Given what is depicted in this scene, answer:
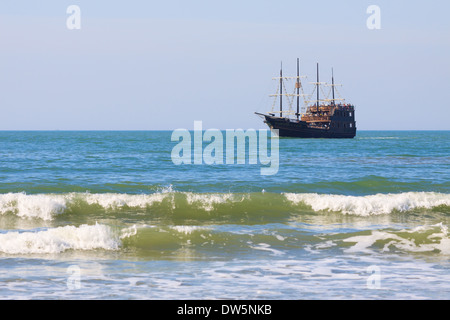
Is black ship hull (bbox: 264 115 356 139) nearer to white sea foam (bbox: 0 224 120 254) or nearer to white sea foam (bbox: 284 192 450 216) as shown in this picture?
white sea foam (bbox: 284 192 450 216)

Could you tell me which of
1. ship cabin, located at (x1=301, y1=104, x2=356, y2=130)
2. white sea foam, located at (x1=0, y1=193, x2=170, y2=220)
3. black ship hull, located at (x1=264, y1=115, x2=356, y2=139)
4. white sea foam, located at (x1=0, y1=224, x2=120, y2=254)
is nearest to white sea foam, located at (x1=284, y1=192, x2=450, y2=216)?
white sea foam, located at (x1=0, y1=193, x2=170, y2=220)

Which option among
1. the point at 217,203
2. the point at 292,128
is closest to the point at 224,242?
the point at 217,203

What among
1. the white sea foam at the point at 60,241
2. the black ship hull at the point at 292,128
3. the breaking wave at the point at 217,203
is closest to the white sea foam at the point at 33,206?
the breaking wave at the point at 217,203

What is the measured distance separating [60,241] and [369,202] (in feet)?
41.4

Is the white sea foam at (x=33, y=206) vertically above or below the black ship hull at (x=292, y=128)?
below

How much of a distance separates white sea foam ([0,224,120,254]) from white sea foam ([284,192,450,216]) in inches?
398

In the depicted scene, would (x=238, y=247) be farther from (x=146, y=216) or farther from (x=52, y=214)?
(x=52, y=214)

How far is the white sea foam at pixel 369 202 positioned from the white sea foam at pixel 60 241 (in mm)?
10105

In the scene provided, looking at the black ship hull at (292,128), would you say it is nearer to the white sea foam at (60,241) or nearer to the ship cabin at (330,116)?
the ship cabin at (330,116)

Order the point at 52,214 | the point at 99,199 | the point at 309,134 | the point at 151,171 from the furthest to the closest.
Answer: the point at 309,134
the point at 151,171
the point at 99,199
the point at 52,214

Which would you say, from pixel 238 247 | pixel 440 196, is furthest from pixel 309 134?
pixel 238 247

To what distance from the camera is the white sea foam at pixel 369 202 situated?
21484mm
